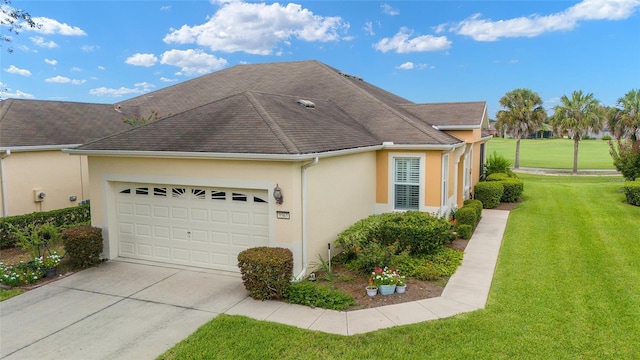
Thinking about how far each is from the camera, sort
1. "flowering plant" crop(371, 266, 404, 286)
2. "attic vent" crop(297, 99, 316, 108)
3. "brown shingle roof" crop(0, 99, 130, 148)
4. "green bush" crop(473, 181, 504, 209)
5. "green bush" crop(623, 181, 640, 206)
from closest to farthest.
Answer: "flowering plant" crop(371, 266, 404, 286), "attic vent" crop(297, 99, 316, 108), "brown shingle roof" crop(0, 99, 130, 148), "green bush" crop(623, 181, 640, 206), "green bush" crop(473, 181, 504, 209)

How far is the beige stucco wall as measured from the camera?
14.5 metres

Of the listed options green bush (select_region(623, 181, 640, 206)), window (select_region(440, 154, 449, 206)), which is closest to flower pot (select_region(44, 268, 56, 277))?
window (select_region(440, 154, 449, 206))

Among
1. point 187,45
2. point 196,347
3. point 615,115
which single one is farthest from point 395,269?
point 615,115

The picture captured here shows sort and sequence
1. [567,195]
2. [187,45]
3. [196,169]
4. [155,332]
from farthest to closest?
1. [187,45]
2. [567,195]
3. [196,169]
4. [155,332]

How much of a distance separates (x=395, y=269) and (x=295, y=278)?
2404 mm

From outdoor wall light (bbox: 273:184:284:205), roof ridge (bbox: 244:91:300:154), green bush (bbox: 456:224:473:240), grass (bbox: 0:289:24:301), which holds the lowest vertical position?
grass (bbox: 0:289:24:301)

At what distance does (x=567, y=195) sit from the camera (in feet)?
74.3

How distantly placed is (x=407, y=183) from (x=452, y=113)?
4.92 metres

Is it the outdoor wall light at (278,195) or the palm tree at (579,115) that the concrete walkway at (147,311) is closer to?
the outdoor wall light at (278,195)

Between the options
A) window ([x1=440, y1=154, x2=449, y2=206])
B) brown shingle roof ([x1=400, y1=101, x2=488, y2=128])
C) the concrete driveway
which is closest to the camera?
the concrete driveway

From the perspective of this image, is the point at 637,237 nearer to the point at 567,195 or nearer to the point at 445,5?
the point at 567,195

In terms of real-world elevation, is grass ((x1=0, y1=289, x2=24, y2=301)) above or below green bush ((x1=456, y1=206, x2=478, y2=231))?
below

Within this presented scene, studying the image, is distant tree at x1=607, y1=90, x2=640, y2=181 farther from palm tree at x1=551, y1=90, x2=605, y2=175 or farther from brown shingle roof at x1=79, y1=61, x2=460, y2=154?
brown shingle roof at x1=79, y1=61, x2=460, y2=154

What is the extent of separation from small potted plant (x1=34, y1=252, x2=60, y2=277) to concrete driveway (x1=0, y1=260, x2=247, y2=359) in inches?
18.3
